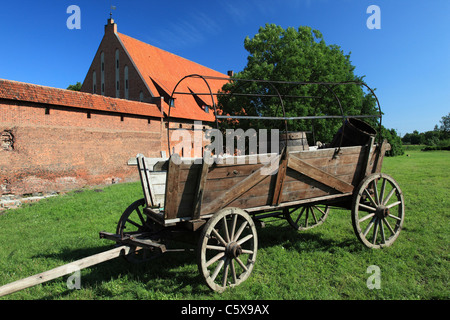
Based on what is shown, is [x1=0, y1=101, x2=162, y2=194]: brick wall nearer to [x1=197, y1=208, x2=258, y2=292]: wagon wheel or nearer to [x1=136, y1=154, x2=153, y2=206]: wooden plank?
Answer: [x1=136, y1=154, x2=153, y2=206]: wooden plank

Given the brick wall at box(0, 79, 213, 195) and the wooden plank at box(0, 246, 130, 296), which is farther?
the brick wall at box(0, 79, 213, 195)


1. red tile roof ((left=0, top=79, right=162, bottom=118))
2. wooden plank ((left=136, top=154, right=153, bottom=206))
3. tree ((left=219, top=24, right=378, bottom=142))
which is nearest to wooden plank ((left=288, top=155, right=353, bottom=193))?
wooden plank ((left=136, top=154, right=153, bottom=206))

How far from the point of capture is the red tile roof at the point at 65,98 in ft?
38.6

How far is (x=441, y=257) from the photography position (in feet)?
13.0

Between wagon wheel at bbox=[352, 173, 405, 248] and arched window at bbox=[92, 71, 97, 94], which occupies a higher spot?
arched window at bbox=[92, 71, 97, 94]

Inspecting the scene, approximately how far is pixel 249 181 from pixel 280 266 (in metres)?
1.36

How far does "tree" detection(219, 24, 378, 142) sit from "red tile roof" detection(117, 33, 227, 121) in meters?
6.49

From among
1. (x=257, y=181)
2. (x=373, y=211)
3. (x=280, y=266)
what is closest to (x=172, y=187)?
(x=257, y=181)

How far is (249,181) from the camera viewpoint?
134 inches

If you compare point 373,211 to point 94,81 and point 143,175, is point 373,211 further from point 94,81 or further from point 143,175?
point 94,81

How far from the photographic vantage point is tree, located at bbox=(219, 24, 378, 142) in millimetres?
14188

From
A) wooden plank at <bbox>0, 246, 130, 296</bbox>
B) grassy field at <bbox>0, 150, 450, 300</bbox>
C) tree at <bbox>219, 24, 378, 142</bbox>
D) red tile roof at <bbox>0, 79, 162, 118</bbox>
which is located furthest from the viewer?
tree at <bbox>219, 24, 378, 142</bbox>
